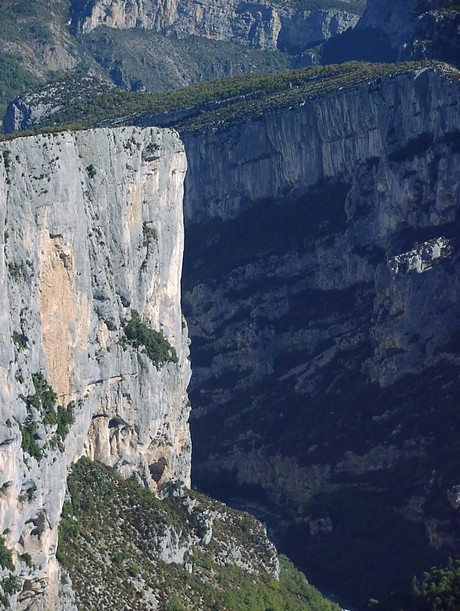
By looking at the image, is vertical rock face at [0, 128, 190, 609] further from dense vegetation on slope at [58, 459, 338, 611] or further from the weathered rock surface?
the weathered rock surface

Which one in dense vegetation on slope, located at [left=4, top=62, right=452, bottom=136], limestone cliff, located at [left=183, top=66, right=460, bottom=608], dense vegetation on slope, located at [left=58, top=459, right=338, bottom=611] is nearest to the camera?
dense vegetation on slope, located at [left=58, top=459, right=338, bottom=611]

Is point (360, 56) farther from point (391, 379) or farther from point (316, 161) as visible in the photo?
point (391, 379)

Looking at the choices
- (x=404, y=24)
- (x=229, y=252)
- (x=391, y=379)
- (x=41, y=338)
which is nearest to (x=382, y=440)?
(x=391, y=379)

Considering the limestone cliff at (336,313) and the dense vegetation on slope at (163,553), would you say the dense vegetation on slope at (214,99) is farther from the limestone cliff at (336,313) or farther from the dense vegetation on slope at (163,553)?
the dense vegetation on slope at (163,553)

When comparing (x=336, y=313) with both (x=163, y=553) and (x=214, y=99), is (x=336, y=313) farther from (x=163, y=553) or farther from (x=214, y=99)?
(x=163, y=553)

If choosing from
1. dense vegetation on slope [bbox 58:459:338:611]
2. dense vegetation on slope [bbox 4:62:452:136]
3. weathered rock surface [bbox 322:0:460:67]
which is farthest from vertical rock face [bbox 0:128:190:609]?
weathered rock surface [bbox 322:0:460:67]

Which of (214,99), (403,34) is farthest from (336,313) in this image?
(403,34)
